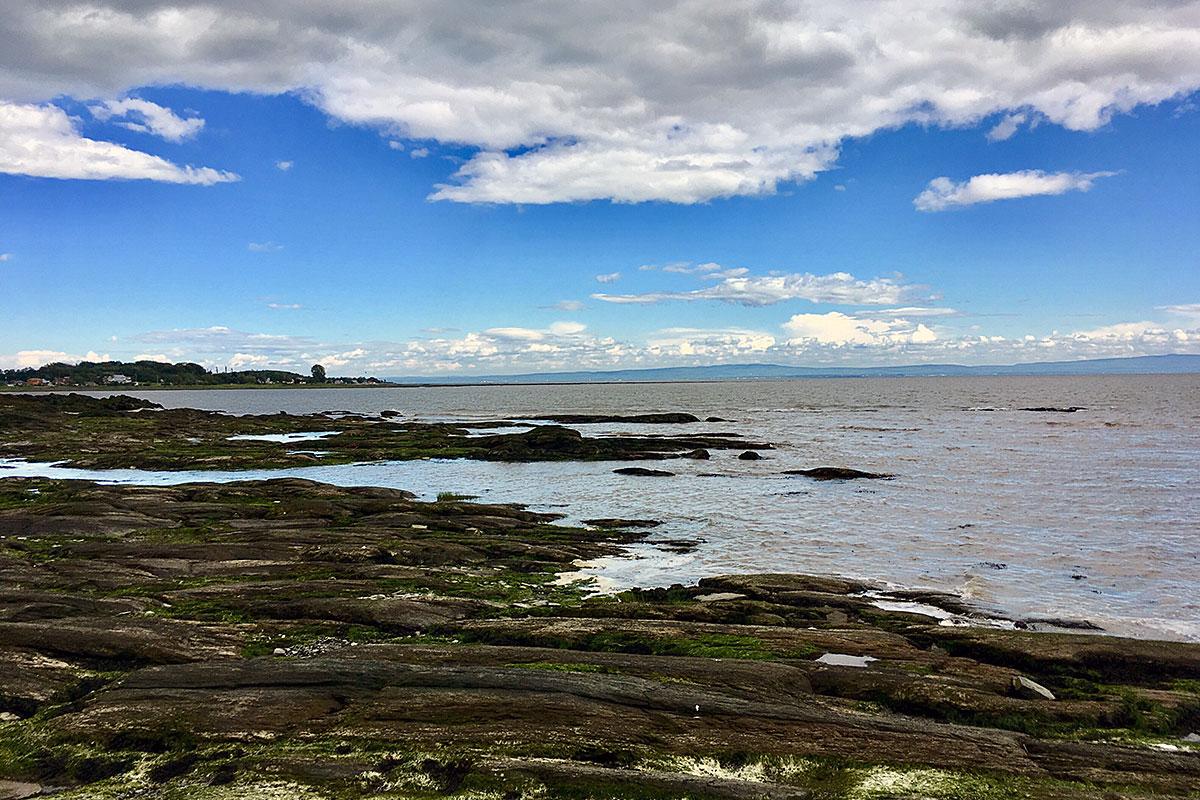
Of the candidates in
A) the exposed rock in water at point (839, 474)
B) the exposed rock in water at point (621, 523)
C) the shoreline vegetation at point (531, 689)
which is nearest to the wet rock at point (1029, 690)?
the shoreline vegetation at point (531, 689)

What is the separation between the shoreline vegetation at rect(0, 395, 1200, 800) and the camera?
9000 millimetres

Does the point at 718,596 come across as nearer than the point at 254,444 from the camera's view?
Yes

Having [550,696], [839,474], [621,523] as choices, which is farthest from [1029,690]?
[839,474]

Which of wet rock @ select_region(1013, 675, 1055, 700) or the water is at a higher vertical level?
wet rock @ select_region(1013, 675, 1055, 700)

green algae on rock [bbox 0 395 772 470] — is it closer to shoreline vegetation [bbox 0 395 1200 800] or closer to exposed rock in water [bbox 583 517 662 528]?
exposed rock in water [bbox 583 517 662 528]

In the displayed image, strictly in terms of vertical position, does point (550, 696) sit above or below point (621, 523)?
above

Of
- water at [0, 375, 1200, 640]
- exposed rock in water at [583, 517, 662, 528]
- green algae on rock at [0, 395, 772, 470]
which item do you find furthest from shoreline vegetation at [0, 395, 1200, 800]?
green algae on rock at [0, 395, 772, 470]

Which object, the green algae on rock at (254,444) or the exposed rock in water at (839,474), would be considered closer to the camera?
the exposed rock in water at (839,474)

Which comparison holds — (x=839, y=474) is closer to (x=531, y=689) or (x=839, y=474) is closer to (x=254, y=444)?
(x=531, y=689)

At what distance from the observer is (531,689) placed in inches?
432

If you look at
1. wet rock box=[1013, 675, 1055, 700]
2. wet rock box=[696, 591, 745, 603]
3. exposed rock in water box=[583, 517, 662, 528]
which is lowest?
exposed rock in water box=[583, 517, 662, 528]

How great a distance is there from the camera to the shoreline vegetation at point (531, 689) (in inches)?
354

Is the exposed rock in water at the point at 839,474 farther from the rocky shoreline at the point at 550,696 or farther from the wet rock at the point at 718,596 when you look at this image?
the wet rock at the point at 718,596

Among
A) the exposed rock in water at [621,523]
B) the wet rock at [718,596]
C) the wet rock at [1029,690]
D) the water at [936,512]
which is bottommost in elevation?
the water at [936,512]
